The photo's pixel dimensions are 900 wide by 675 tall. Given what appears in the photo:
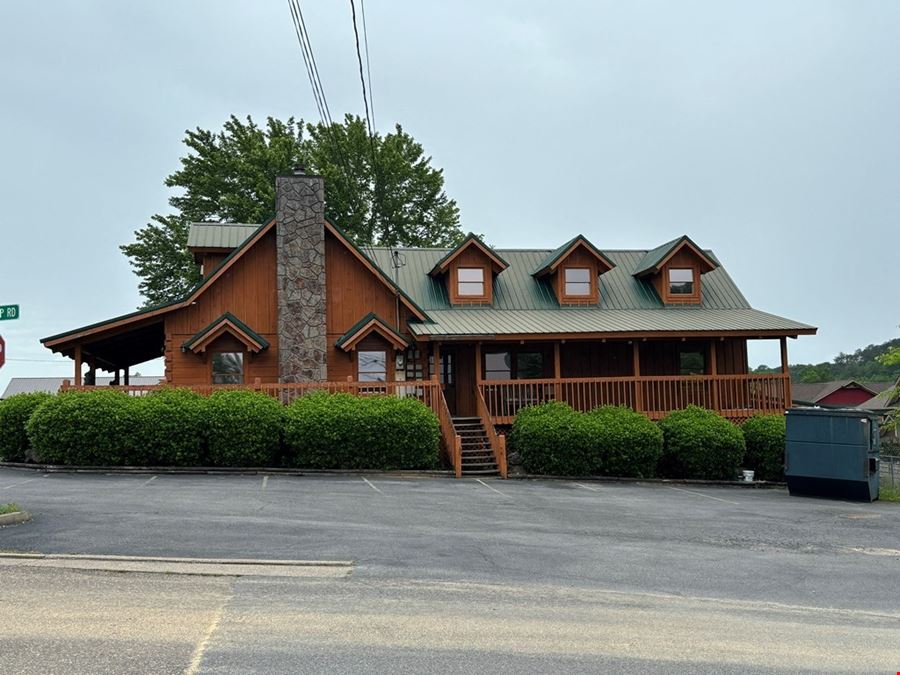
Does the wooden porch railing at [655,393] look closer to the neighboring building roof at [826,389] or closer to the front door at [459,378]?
the front door at [459,378]

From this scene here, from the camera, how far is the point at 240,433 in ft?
55.6

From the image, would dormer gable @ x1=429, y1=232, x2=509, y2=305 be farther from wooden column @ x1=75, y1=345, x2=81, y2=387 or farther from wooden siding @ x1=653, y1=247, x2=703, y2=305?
wooden column @ x1=75, y1=345, x2=81, y2=387

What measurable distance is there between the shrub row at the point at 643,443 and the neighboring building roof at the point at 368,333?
4438 mm

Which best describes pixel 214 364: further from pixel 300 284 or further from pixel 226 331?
pixel 300 284

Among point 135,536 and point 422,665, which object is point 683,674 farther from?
point 135,536

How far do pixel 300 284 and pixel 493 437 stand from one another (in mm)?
7340

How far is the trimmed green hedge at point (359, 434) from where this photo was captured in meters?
17.2

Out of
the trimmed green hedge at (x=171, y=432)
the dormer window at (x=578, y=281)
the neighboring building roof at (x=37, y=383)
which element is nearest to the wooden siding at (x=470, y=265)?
the dormer window at (x=578, y=281)

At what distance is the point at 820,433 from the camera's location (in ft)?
56.1

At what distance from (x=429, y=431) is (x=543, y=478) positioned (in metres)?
3.18

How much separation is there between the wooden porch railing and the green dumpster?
453 cm

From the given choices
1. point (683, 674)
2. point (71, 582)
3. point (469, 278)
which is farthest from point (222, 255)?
point (683, 674)

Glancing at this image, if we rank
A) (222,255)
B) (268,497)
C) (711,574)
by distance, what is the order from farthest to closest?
(222,255), (268,497), (711,574)

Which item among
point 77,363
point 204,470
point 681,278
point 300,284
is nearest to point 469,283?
point 300,284
